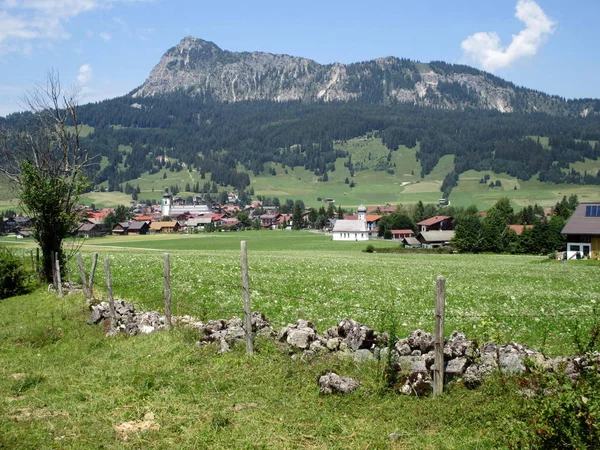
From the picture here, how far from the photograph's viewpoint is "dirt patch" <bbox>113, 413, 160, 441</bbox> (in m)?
8.59

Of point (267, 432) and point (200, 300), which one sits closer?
Result: point (267, 432)

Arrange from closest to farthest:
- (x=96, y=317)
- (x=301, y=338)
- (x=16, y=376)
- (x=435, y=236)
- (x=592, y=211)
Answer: (x=16, y=376), (x=301, y=338), (x=96, y=317), (x=592, y=211), (x=435, y=236)

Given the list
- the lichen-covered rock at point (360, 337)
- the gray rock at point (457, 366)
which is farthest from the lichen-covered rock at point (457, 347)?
the lichen-covered rock at point (360, 337)

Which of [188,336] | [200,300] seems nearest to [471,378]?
[188,336]

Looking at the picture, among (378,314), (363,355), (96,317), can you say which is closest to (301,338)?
(363,355)

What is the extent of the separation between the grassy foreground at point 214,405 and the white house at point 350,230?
136 metres

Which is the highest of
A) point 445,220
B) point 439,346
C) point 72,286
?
point 439,346

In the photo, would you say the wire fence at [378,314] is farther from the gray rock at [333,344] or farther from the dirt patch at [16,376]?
the dirt patch at [16,376]

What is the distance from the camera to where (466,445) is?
750cm

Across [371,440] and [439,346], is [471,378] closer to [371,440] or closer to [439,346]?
[439,346]

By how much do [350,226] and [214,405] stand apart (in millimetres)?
141993

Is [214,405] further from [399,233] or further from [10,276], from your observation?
[399,233]

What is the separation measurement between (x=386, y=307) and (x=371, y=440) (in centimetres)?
1240

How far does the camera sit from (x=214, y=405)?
31.3 feet
